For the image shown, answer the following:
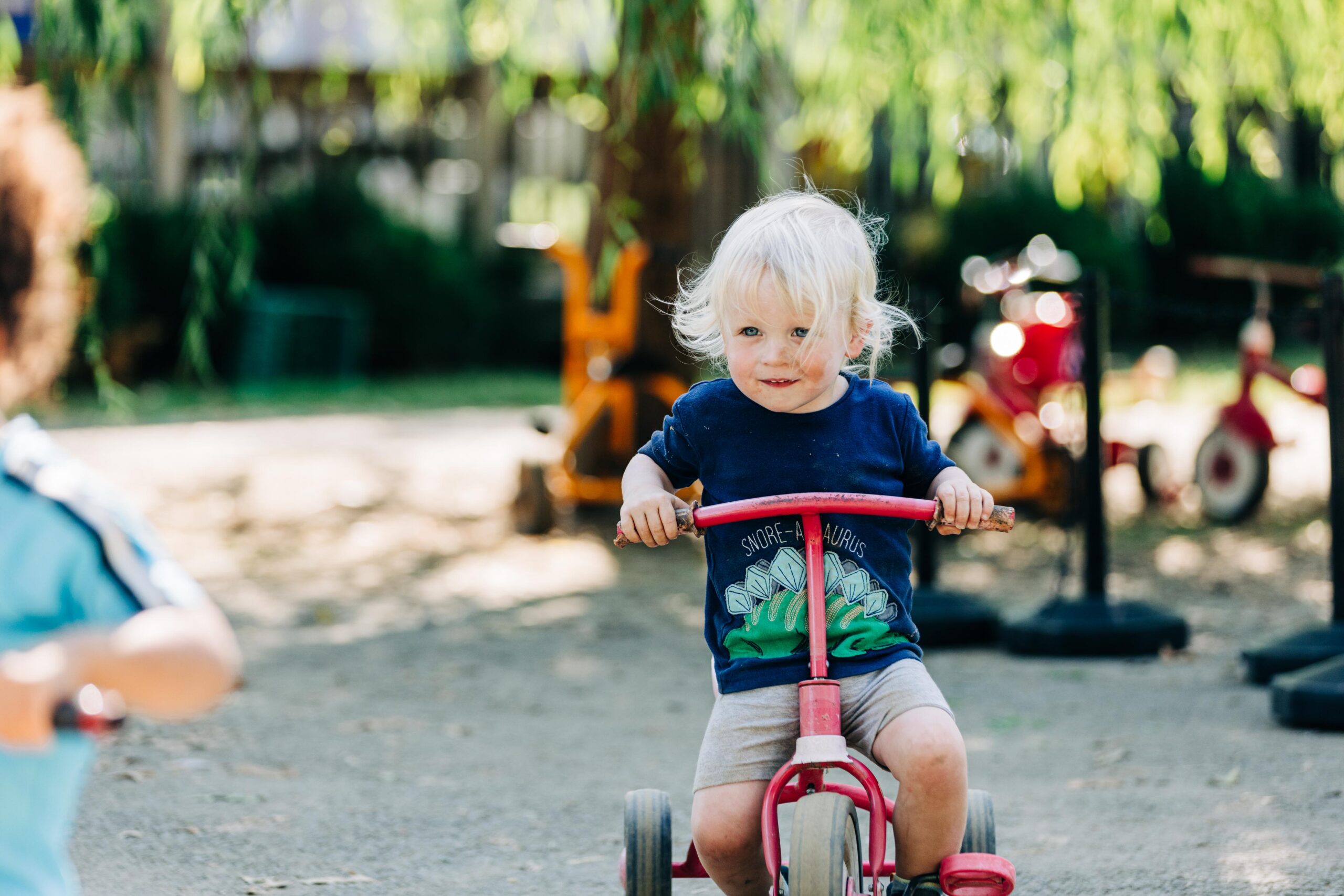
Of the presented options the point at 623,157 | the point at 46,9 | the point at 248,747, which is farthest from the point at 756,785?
the point at 623,157

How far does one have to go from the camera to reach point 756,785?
2594mm

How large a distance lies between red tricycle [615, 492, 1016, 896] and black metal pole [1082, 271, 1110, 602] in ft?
9.24

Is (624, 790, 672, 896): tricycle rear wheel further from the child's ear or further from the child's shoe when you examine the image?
the child's ear

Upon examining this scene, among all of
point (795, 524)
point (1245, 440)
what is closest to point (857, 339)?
point (795, 524)

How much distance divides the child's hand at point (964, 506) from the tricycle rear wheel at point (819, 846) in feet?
1.59

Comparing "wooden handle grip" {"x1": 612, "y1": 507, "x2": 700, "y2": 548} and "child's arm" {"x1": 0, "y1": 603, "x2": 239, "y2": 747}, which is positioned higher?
"child's arm" {"x1": 0, "y1": 603, "x2": 239, "y2": 747}

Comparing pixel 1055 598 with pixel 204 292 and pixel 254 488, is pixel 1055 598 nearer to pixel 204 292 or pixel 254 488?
pixel 204 292

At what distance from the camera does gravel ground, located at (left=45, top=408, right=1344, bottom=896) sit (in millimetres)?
3424

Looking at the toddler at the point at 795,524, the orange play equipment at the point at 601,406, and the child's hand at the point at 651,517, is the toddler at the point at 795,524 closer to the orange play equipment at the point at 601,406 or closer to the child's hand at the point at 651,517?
the child's hand at the point at 651,517

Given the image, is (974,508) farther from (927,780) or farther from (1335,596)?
(1335,596)

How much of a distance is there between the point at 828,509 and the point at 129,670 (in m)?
1.25

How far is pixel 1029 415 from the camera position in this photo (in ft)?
27.5

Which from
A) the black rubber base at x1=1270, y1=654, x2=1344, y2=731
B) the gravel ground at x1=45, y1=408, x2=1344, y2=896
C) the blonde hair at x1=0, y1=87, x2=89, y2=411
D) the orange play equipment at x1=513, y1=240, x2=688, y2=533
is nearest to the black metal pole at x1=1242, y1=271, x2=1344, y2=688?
the gravel ground at x1=45, y1=408, x2=1344, y2=896

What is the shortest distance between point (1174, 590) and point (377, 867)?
4321 millimetres
